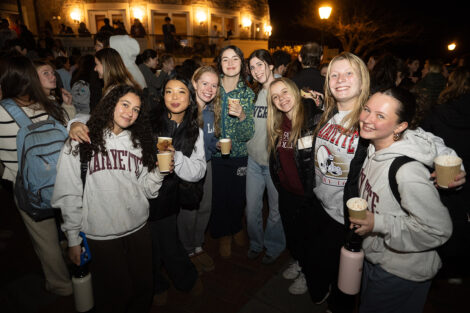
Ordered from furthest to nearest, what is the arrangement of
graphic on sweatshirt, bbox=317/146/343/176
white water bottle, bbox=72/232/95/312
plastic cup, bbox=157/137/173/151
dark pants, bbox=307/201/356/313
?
dark pants, bbox=307/201/356/313, graphic on sweatshirt, bbox=317/146/343/176, plastic cup, bbox=157/137/173/151, white water bottle, bbox=72/232/95/312

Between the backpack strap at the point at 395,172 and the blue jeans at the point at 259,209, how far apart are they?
1.83 m

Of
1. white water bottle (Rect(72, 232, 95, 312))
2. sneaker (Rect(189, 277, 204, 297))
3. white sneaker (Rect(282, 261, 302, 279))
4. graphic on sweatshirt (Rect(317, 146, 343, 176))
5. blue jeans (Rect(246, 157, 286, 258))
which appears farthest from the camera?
blue jeans (Rect(246, 157, 286, 258))

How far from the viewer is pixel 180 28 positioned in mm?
27828

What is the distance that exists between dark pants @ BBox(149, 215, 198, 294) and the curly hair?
68 centimetres

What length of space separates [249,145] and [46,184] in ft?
7.57

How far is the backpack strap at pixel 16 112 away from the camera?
103 inches

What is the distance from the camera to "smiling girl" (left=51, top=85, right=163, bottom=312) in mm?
2156

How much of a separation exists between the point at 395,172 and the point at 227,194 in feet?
8.03

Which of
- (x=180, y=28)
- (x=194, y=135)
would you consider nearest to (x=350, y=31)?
(x=180, y=28)

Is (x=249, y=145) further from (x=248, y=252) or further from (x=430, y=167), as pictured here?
(x=430, y=167)

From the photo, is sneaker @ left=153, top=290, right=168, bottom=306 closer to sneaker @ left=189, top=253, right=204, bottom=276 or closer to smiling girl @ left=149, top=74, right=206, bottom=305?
smiling girl @ left=149, top=74, right=206, bottom=305

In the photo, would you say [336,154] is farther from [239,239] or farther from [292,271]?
[239,239]

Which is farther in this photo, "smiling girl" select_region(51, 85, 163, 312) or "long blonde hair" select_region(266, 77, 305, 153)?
"long blonde hair" select_region(266, 77, 305, 153)

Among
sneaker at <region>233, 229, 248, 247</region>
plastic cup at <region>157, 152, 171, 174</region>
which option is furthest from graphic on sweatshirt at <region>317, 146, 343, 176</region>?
sneaker at <region>233, 229, 248, 247</region>
